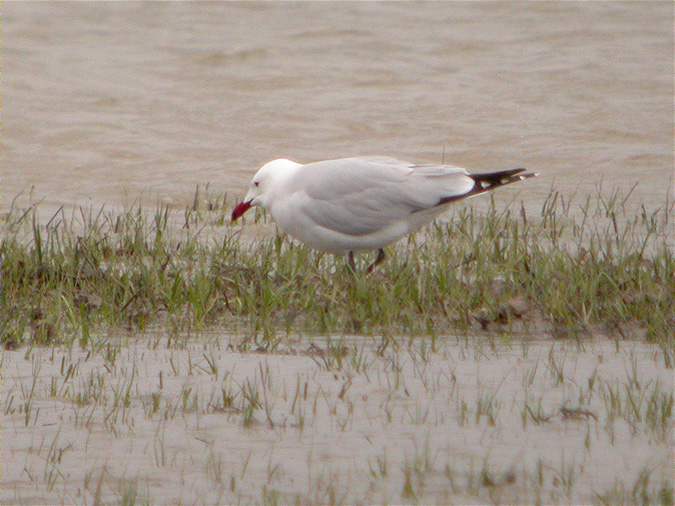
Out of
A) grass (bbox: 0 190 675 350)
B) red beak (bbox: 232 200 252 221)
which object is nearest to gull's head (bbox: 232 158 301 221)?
red beak (bbox: 232 200 252 221)

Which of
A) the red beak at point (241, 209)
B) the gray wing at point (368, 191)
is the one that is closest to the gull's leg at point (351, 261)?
the gray wing at point (368, 191)

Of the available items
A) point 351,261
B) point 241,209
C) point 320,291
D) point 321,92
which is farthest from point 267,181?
point 321,92

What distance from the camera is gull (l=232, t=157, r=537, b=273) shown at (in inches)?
290

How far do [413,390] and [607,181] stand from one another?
7258 millimetres

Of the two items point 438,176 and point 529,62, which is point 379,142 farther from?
point 438,176

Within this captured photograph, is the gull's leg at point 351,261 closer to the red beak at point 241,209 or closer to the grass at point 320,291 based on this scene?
the grass at point 320,291

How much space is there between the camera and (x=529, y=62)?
16812mm

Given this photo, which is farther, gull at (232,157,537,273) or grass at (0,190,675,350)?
gull at (232,157,537,273)

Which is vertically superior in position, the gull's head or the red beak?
the gull's head

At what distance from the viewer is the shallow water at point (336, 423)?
3883mm

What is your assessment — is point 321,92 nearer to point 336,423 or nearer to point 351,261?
point 351,261

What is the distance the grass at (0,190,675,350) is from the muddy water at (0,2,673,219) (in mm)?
3426

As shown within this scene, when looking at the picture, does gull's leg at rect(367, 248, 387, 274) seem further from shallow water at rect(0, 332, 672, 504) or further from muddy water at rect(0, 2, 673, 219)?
muddy water at rect(0, 2, 673, 219)

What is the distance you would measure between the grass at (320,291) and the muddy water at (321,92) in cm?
343
